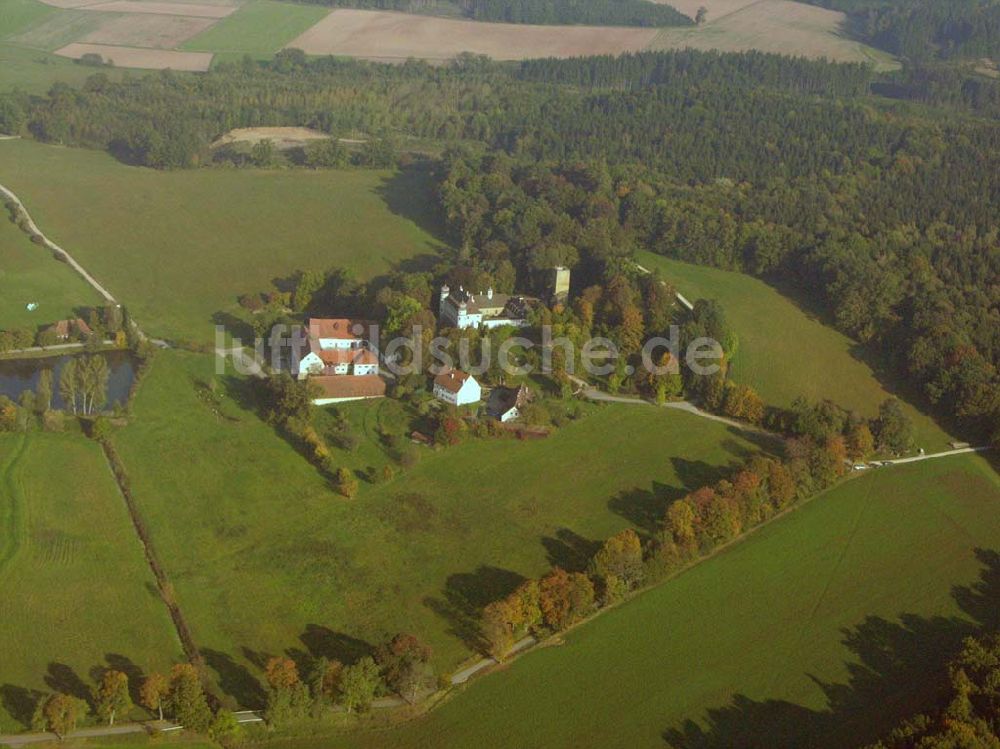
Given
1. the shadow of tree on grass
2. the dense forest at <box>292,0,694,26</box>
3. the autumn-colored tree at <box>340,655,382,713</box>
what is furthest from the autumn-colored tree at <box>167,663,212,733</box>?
the dense forest at <box>292,0,694,26</box>

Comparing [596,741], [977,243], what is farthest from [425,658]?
[977,243]

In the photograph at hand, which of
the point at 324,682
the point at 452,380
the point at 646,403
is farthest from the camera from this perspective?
the point at 646,403

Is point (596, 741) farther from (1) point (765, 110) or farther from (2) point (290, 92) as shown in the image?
(2) point (290, 92)

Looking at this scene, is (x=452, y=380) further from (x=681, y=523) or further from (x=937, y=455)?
(x=937, y=455)

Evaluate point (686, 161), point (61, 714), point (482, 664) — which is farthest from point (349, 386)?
point (686, 161)

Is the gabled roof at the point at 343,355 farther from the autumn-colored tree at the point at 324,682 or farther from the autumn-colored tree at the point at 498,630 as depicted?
the autumn-colored tree at the point at 324,682
